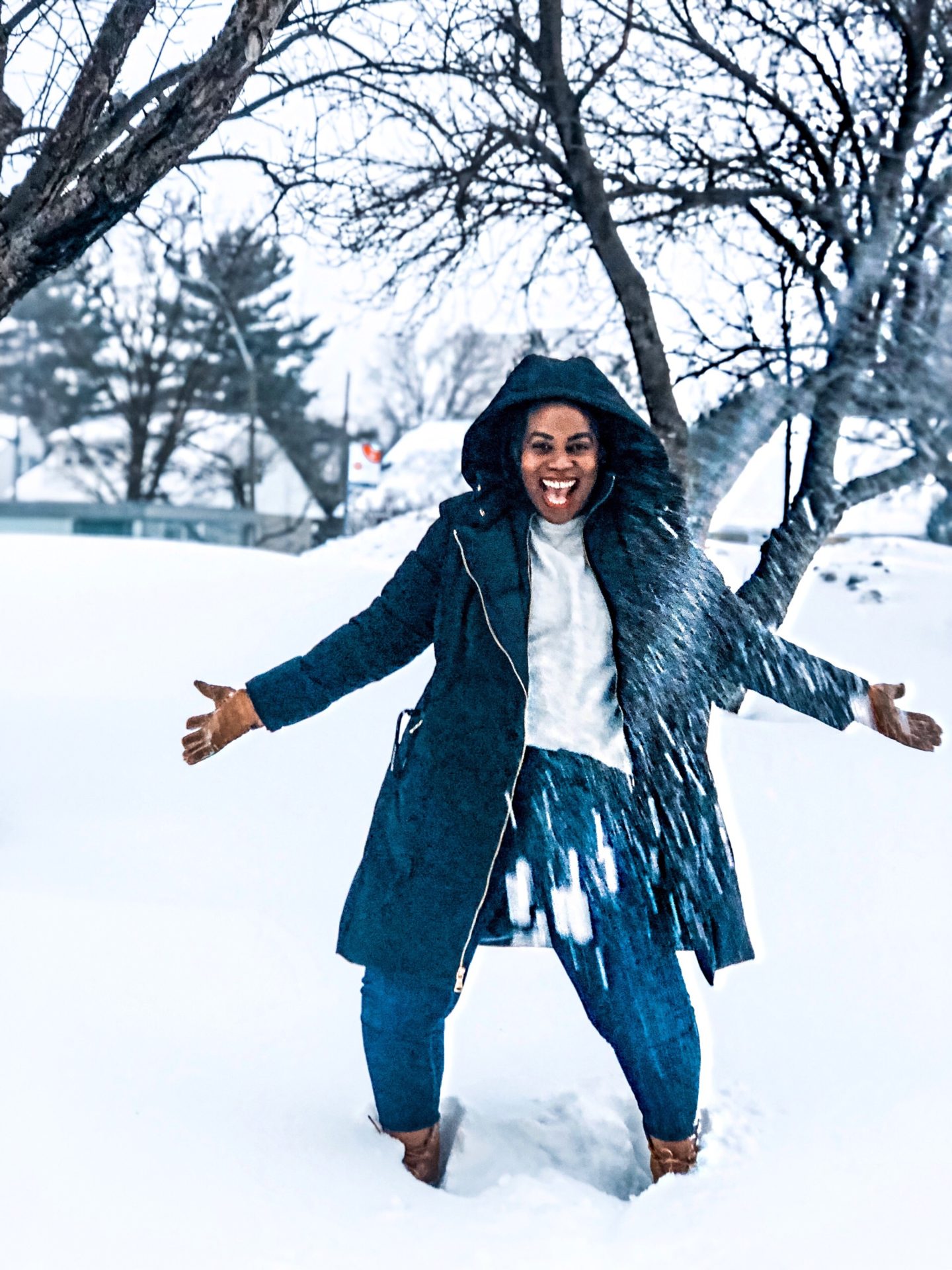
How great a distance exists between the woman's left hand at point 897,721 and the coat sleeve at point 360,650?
2.86ft

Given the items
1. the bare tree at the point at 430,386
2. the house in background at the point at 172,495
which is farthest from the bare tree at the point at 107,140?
the bare tree at the point at 430,386

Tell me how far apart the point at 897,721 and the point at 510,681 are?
0.77m

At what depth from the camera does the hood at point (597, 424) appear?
2.44m

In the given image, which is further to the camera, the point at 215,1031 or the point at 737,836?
the point at 737,836

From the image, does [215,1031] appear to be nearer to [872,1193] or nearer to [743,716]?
[872,1193]

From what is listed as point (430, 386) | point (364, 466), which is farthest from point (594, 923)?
point (430, 386)

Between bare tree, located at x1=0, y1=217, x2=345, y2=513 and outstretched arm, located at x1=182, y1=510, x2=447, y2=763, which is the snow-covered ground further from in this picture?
bare tree, located at x1=0, y1=217, x2=345, y2=513

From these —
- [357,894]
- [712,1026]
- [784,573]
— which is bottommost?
[712,1026]

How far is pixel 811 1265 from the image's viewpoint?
2139 mm

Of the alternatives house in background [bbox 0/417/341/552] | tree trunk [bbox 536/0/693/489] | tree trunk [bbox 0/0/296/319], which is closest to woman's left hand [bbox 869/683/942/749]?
tree trunk [bbox 0/0/296/319]

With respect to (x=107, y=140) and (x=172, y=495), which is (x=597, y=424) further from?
(x=172, y=495)

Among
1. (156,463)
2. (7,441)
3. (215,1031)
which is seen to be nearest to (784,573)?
(215,1031)

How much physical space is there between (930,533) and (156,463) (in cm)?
2130

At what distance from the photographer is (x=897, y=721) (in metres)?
2.51
